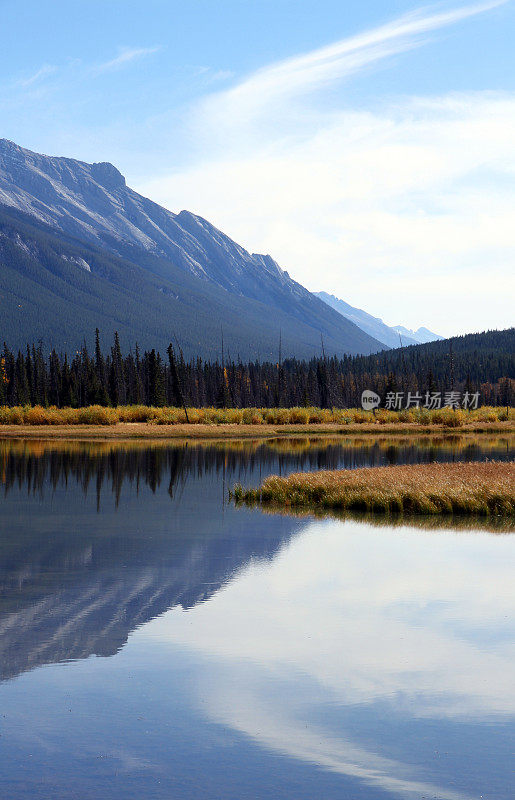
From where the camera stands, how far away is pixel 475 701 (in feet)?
36.5

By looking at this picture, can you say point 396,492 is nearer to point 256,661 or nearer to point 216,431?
point 256,661

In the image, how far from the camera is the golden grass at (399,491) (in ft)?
93.4

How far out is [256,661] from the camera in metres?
12.7

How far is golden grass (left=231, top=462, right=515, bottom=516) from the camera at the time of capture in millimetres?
28453

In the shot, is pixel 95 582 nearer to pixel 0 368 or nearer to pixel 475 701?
pixel 475 701

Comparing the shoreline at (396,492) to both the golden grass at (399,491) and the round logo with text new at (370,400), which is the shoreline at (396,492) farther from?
the round logo with text new at (370,400)

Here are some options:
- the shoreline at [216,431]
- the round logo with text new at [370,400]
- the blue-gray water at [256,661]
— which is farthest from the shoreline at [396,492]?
the round logo with text new at [370,400]

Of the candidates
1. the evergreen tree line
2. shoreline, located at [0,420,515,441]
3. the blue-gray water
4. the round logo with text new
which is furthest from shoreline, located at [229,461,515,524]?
the round logo with text new

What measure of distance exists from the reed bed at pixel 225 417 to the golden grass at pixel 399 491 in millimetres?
60194

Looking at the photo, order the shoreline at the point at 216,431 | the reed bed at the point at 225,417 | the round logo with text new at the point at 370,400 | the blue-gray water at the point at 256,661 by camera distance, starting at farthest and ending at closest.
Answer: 1. the round logo with text new at the point at 370,400
2. the reed bed at the point at 225,417
3. the shoreline at the point at 216,431
4. the blue-gray water at the point at 256,661

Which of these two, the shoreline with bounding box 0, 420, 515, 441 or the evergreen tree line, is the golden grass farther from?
the evergreen tree line

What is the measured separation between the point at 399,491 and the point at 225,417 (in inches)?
2762

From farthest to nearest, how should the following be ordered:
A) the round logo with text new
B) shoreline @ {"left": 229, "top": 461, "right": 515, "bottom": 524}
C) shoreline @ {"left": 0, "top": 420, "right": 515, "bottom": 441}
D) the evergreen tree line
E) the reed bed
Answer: the round logo with text new → the evergreen tree line → the reed bed → shoreline @ {"left": 0, "top": 420, "right": 515, "bottom": 441} → shoreline @ {"left": 229, "top": 461, "right": 515, "bottom": 524}

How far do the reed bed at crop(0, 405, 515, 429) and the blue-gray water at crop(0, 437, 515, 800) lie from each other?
221ft
